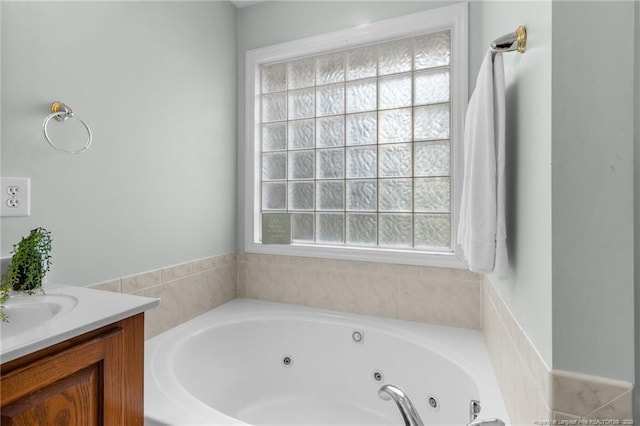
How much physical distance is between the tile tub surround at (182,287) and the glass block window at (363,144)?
0.49 meters

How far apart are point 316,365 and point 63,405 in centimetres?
129

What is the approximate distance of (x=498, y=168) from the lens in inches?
38.3

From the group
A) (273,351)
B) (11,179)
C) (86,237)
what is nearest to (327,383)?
(273,351)

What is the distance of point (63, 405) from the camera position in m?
0.74

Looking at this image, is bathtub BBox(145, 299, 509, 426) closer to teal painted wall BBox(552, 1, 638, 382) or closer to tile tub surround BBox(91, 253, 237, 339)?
tile tub surround BBox(91, 253, 237, 339)

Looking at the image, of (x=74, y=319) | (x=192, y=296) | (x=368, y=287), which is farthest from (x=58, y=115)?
(x=368, y=287)

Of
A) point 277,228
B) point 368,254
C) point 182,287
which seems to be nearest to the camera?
point 182,287

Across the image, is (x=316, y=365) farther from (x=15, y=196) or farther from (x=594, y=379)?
(x=15, y=196)

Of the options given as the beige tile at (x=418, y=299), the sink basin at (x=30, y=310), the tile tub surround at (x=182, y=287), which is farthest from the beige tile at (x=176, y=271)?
the beige tile at (x=418, y=299)

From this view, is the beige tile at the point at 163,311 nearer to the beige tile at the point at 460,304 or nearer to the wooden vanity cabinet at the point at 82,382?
the wooden vanity cabinet at the point at 82,382

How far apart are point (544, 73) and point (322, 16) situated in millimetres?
1563

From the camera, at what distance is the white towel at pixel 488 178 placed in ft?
A: 3.17

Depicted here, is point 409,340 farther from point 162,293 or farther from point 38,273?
point 38,273

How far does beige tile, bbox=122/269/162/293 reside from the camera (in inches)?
57.6
